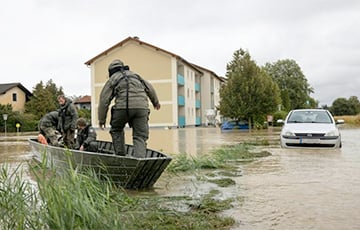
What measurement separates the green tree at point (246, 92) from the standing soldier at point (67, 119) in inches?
1100

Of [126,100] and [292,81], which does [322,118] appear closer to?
[126,100]

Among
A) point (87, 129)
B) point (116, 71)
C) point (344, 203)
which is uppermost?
point (116, 71)

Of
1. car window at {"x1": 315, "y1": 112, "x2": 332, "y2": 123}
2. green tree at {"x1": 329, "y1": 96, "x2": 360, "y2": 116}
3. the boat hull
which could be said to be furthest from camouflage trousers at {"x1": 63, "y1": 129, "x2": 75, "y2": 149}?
green tree at {"x1": 329, "y1": 96, "x2": 360, "y2": 116}

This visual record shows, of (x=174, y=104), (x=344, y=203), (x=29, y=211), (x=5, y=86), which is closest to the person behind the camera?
(x=29, y=211)

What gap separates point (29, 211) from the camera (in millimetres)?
3803

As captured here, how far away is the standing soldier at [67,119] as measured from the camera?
11078 mm

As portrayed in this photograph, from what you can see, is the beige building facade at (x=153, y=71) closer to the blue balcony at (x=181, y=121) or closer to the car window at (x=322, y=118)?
the blue balcony at (x=181, y=121)

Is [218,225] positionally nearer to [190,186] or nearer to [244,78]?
[190,186]

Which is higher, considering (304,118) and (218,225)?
(304,118)

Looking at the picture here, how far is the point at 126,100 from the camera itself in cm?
673

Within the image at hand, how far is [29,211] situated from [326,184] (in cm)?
481

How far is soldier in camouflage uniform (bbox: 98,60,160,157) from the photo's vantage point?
675 centimetres

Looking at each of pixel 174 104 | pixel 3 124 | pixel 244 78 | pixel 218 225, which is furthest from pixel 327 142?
pixel 3 124

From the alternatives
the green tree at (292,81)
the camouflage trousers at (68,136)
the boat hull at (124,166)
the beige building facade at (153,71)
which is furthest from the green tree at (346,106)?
the boat hull at (124,166)
